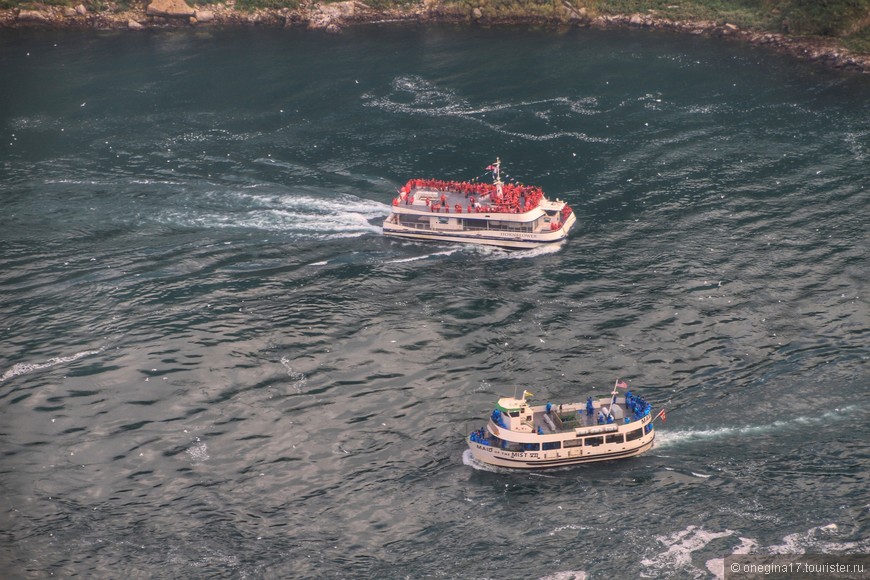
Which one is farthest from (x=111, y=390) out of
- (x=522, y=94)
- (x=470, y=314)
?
(x=522, y=94)

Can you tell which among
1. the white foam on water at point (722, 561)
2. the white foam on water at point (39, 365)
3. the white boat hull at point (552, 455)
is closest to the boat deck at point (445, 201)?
the white foam on water at point (39, 365)

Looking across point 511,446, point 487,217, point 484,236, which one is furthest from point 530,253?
point 511,446

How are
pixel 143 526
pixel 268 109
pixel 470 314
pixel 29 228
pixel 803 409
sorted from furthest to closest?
1. pixel 268 109
2. pixel 29 228
3. pixel 470 314
4. pixel 803 409
5. pixel 143 526

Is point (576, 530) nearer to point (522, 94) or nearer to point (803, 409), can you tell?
point (803, 409)

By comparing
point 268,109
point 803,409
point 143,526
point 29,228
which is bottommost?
point 143,526

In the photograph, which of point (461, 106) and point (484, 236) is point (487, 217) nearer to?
point (484, 236)

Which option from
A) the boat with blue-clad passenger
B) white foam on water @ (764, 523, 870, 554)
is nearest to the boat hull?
the boat with blue-clad passenger

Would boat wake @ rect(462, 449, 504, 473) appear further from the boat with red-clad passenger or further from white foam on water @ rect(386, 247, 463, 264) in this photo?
the boat with red-clad passenger
